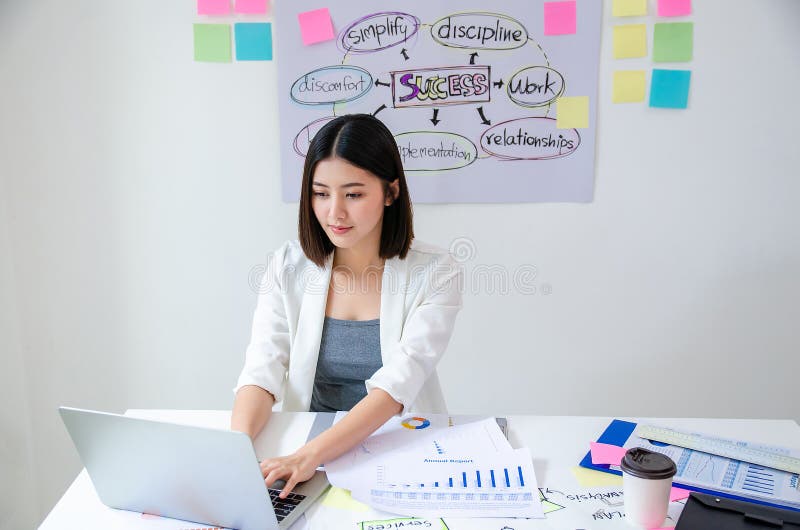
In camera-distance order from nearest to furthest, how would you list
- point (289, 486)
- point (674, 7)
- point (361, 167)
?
point (289, 486)
point (361, 167)
point (674, 7)

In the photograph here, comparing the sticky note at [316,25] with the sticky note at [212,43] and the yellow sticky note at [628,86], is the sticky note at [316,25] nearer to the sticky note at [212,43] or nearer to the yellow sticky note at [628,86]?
the sticky note at [212,43]

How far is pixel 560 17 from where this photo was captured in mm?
2053

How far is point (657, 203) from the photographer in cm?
215

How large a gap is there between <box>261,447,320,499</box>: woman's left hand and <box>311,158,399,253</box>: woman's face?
0.48 metres

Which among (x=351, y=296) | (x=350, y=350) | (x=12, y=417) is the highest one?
(x=351, y=296)

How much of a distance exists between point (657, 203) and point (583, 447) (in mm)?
1164

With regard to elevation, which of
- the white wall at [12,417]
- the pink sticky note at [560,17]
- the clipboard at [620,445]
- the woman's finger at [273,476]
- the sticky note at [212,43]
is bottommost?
the white wall at [12,417]

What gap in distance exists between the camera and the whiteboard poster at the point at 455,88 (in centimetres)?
207

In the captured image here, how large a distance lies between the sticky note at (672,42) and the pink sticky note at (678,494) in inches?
56.3

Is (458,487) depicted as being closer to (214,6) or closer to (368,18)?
(368,18)

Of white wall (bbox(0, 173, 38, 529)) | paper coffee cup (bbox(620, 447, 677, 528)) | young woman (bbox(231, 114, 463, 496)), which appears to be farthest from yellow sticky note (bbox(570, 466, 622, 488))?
white wall (bbox(0, 173, 38, 529))

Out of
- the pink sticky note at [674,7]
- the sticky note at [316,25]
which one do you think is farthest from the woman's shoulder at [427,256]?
the pink sticky note at [674,7]

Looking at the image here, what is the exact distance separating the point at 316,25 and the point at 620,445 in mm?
1496

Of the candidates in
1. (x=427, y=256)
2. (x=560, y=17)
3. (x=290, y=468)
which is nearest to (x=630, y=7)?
(x=560, y=17)
